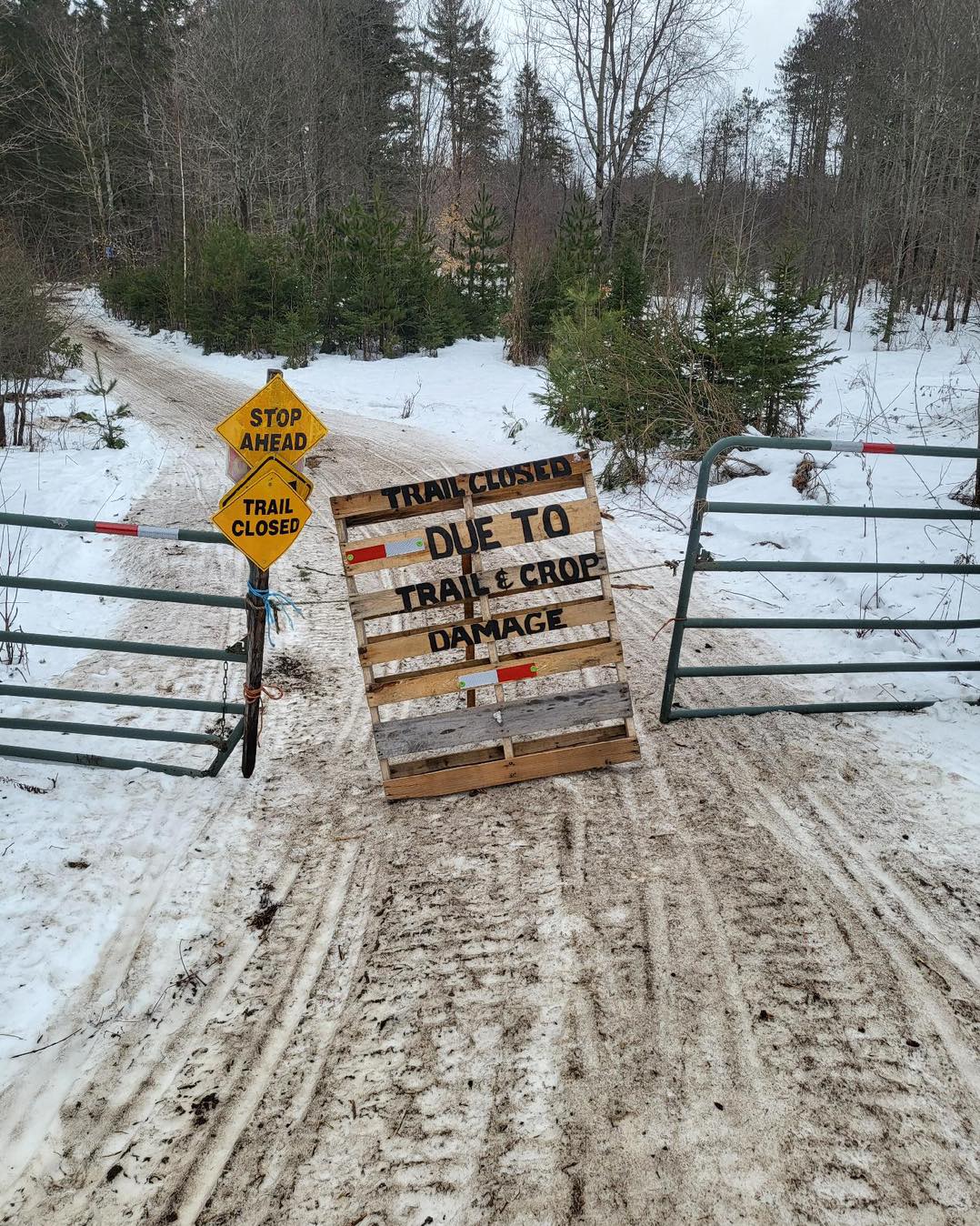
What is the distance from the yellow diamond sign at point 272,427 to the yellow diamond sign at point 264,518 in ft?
0.39

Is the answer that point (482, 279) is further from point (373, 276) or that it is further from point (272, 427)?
point (272, 427)

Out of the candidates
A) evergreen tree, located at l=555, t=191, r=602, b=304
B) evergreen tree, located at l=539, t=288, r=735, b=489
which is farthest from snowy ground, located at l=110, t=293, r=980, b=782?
evergreen tree, located at l=555, t=191, r=602, b=304

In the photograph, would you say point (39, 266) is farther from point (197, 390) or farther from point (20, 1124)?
point (20, 1124)

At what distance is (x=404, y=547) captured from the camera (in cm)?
399

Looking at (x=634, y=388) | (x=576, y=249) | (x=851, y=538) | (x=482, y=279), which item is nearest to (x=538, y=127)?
(x=482, y=279)

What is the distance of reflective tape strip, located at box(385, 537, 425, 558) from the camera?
3.97m

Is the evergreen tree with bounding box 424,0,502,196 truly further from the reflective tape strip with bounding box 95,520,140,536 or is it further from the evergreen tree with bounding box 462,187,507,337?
the reflective tape strip with bounding box 95,520,140,536

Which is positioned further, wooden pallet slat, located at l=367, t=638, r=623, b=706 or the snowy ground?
the snowy ground

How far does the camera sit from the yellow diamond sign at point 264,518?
3.79 meters

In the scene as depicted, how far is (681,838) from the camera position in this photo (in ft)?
11.8

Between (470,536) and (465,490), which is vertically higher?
(465,490)

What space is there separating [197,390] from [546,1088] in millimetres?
19198

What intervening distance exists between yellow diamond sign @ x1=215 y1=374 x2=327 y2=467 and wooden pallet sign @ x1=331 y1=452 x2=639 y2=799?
389 millimetres

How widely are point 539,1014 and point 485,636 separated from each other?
6.49 feet
